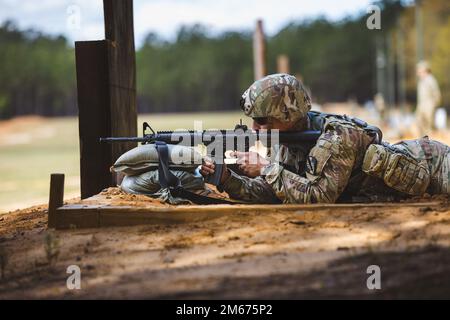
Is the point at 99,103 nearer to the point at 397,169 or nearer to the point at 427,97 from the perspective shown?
the point at 397,169

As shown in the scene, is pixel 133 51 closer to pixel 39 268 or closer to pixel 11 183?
pixel 39 268

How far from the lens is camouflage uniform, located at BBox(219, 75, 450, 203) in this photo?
16.8 ft

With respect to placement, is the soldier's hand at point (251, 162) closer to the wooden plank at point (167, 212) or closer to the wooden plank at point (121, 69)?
the wooden plank at point (167, 212)

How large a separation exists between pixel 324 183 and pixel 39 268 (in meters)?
2.07

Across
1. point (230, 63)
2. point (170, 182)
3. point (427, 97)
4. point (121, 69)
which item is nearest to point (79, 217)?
point (170, 182)

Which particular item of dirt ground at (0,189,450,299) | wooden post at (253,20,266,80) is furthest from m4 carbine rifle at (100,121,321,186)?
wooden post at (253,20,266,80)

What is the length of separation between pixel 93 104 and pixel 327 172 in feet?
7.81

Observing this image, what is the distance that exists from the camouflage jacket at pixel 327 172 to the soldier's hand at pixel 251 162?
7 cm

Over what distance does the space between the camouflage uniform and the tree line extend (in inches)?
1802

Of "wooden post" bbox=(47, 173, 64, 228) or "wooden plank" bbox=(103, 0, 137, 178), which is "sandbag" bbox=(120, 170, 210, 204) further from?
"wooden post" bbox=(47, 173, 64, 228)

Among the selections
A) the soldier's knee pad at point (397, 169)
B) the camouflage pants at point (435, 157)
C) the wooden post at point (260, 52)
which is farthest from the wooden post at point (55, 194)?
the wooden post at point (260, 52)

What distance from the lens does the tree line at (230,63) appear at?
69.1m
